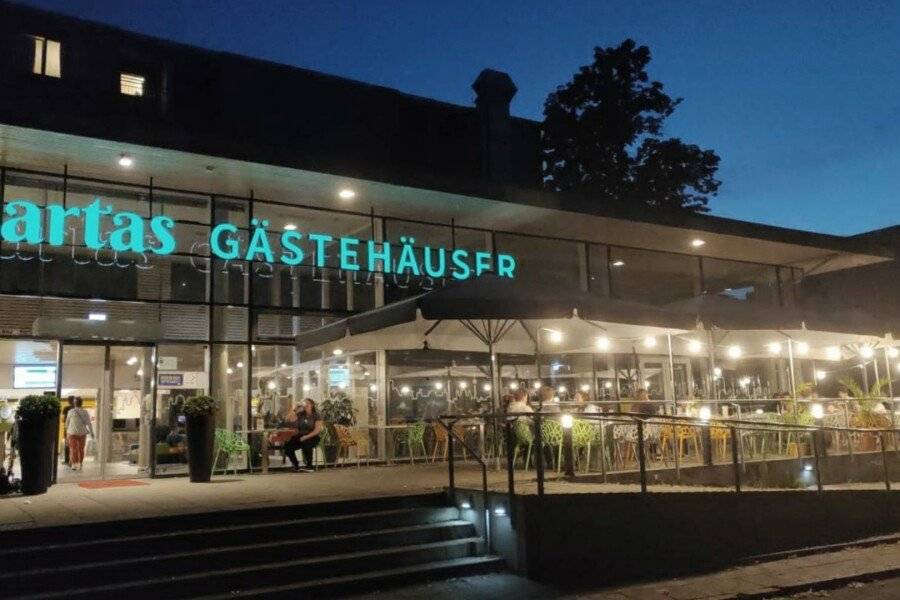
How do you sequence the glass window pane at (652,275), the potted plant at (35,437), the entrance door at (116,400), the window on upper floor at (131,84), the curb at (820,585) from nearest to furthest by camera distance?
the curb at (820,585), the potted plant at (35,437), the entrance door at (116,400), the window on upper floor at (131,84), the glass window pane at (652,275)

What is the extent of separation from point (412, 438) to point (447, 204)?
15.6 ft

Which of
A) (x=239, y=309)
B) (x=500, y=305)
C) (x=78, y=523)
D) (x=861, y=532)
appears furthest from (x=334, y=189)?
(x=861, y=532)

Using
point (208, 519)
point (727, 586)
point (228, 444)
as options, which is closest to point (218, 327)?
point (228, 444)

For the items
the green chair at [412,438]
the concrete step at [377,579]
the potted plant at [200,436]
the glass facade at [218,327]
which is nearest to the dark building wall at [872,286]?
the glass facade at [218,327]

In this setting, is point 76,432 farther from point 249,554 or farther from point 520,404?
point 249,554

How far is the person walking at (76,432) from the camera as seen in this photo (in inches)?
619

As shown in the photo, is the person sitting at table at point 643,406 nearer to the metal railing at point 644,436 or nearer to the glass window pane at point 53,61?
the metal railing at point 644,436

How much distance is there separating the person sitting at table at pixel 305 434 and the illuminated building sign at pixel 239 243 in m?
2.91

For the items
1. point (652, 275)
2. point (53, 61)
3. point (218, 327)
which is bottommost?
point (218, 327)

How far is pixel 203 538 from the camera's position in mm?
8023

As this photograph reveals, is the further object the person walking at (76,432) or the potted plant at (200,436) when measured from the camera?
the person walking at (76,432)

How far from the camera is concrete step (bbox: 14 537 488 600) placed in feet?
23.3

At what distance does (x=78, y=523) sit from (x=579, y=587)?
16.6 feet

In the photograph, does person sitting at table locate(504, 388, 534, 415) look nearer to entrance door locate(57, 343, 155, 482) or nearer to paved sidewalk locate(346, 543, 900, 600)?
paved sidewalk locate(346, 543, 900, 600)
